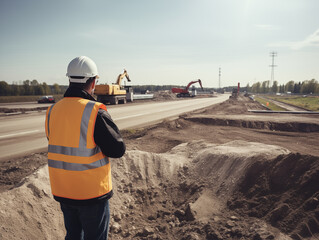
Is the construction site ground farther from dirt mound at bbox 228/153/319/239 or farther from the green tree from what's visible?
the green tree

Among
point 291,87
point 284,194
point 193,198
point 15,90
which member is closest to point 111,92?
point 193,198

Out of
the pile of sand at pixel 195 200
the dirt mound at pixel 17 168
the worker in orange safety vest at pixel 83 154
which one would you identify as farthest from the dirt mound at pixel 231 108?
the worker in orange safety vest at pixel 83 154

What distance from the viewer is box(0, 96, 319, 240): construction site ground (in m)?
3.33

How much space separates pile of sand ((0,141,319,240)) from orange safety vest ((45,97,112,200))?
202 cm

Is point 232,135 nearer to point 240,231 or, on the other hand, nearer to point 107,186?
point 240,231

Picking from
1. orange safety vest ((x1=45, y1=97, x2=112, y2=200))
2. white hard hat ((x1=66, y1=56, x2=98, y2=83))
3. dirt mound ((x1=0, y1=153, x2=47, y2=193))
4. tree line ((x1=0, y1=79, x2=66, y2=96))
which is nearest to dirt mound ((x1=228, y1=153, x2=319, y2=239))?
orange safety vest ((x1=45, y1=97, x2=112, y2=200))

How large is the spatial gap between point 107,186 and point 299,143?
9.67m

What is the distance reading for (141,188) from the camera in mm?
4879

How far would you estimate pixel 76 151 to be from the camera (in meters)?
1.89

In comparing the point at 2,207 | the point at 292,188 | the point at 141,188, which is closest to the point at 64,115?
the point at 2,207

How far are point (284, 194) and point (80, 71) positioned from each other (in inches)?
156

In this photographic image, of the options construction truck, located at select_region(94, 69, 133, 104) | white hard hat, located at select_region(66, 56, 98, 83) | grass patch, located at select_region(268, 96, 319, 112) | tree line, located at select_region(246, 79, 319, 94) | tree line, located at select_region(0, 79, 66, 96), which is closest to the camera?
white hard hat, located at select_region(66, 56, 98, 83)

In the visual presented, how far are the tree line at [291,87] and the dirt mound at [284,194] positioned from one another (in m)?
105

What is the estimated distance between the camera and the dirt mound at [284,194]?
3240mm
